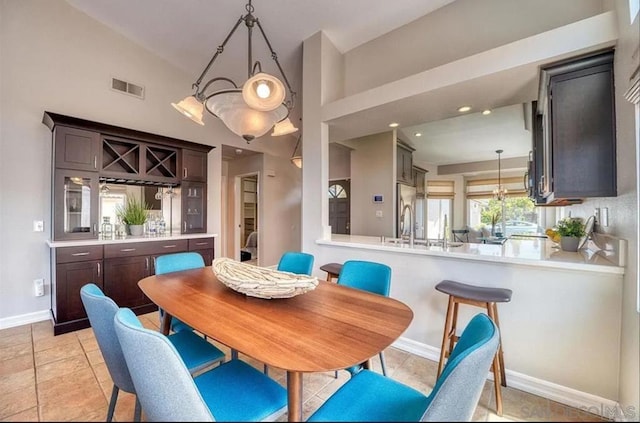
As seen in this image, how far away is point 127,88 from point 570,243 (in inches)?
211

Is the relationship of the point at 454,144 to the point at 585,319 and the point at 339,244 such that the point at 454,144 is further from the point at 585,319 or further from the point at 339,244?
the point at 585,319

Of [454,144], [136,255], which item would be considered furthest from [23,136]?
[454,144]

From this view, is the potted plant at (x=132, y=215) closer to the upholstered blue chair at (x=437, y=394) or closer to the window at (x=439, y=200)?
the upholstered blue chair at (x=437, y=394)

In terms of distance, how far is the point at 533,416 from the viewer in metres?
0.56

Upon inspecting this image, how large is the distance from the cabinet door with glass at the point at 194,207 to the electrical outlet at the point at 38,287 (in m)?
1.54

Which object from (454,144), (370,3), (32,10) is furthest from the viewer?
(454,144)

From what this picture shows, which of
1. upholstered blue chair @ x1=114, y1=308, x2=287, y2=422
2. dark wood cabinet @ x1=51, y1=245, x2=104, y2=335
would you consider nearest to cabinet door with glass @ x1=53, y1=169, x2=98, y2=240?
dark wood cabinet @ x1=51, y1=245, x2=104, y2=335

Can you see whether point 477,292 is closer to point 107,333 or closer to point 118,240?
point 107,333

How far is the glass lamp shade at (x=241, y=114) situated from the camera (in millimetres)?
1954

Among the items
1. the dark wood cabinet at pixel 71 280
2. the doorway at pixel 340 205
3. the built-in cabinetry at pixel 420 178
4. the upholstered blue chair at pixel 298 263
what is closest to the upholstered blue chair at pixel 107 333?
the upholstered blue chair at pixel 298 263

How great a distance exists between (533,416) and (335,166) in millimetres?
5586

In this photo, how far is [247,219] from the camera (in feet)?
23.3

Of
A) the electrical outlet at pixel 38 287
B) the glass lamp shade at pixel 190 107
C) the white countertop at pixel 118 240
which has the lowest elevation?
the electrical outlet at pixel 38 287

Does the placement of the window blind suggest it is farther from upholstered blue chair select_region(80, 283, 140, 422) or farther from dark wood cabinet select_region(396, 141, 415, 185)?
upholstered blue chair select_region(80, 283, 140, 422)
